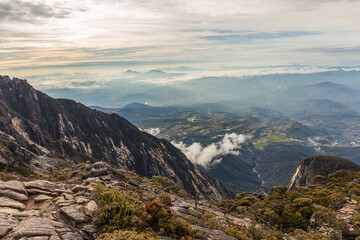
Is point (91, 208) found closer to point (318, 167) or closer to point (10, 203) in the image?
point (10, 203)

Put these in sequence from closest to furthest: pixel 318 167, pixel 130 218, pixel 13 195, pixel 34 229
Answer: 1. pixel 34 229
2. pixel 130 218
3. pixel 13 195
4. pixel 318 167

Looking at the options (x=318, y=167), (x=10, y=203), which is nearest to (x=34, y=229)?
(x=10, y=203)

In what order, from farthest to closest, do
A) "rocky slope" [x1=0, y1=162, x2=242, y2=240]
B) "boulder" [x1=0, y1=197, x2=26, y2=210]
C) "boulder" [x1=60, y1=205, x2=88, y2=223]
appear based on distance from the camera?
"boulder" [x1=0, y1=197, x2=26, y2=210] → "boulder" [x1=60, y1=205, x2=88, y2=223] → "rocky slope" [x1=0, y1=162, x2=242, y2=240]

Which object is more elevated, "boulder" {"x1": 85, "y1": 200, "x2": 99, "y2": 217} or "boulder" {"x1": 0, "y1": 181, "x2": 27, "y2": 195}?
"boulder" {"x1": 0, "y1": 181, "x2": 27, "y2": 195}

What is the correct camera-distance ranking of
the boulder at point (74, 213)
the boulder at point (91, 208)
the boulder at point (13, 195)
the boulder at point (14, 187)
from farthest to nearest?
the boulder at point (14, 187) → the boulder at point (13, 195) → the boulder at point (91, 208) → the boulder at point (74, 213)

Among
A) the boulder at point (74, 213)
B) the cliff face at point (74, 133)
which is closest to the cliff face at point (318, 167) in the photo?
the cliff face at point (74, 133)

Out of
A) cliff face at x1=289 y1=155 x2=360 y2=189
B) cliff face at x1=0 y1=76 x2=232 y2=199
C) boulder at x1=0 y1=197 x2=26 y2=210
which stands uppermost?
boulder at x1=0 y1=197 x2=26 y2=210

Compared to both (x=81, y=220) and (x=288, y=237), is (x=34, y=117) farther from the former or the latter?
(x=288, y=237)

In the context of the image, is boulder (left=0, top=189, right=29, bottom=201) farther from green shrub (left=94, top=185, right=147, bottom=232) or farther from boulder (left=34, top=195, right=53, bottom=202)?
green shrub (left=94, top=185, right=147, bottom=232)

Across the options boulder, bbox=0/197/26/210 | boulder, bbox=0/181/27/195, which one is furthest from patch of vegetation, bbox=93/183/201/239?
boulder, bbox=0/181/27/195

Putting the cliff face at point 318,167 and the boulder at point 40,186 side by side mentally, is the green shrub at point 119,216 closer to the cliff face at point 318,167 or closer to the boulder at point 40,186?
the boulder at point 40,186

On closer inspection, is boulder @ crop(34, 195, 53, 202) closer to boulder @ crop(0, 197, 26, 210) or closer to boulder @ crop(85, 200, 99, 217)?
boulder @ crop(0, 197, 26, 210)

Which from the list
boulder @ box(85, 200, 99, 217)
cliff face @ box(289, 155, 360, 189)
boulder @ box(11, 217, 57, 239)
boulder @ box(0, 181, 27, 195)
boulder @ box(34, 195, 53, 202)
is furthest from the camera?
cliff face @ box(289, 155, 360, 189)

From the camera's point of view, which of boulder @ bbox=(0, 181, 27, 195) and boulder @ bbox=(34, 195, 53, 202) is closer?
boulder @ bbox=(34, 195, 53, 202)
